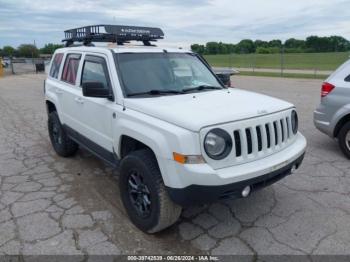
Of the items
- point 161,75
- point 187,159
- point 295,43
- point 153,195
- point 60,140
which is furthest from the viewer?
point 295,43

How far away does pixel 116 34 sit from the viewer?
Result: 5164 mm

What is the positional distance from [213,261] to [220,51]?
47.6 m

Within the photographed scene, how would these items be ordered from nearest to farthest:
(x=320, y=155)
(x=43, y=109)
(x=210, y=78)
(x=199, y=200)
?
(x=199, y=200)
(x=210, y=78)
(x=320, y=155)
(x=43, y=109)

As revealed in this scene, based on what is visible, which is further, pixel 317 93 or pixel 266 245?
pixel 317 93

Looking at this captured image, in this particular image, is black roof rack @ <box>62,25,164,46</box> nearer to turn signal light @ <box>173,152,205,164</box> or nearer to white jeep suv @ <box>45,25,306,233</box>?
white jeep suv @ <box>45,25,306,233</box>

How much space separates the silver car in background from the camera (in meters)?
5.48

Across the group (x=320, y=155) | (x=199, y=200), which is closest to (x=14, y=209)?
(x=199, y=200)

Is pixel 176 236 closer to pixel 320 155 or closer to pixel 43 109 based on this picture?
pixel 320 155

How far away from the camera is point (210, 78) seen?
4.73 m

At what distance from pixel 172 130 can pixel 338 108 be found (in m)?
3.64

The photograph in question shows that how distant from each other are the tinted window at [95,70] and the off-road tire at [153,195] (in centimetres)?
110

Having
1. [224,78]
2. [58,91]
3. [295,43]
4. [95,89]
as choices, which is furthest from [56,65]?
[295,43]

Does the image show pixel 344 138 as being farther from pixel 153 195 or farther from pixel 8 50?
pixel 8 50

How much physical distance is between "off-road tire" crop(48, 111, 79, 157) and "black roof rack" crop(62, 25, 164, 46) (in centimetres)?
140
